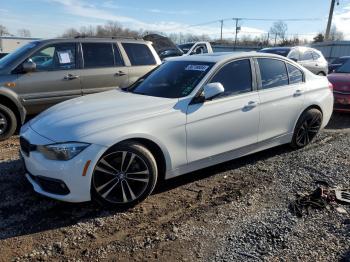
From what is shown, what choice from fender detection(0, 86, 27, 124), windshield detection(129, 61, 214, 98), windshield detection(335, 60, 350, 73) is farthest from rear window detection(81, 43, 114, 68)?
windshield detection(335, 60, 350, 73)

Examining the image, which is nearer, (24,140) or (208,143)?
(24,140)

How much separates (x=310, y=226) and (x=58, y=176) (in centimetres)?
258

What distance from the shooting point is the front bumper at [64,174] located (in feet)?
11.6

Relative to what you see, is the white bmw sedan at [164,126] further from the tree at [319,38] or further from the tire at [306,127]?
the tree at [319,38]

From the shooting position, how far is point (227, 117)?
180 inches

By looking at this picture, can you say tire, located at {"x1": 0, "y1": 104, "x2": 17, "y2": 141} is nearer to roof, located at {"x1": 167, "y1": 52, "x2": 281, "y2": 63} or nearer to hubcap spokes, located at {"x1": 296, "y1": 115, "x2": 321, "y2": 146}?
roof, located at {"x1": 167, "y1": 52, "x2": 281, "y2": 63}

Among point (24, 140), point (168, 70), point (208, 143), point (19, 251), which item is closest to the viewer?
point (19, 251)

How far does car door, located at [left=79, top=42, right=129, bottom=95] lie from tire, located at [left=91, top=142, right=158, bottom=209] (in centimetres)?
362

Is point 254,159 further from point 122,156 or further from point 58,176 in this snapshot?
point 58,176

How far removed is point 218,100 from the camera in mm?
4535

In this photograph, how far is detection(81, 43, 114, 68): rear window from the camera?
7402mm

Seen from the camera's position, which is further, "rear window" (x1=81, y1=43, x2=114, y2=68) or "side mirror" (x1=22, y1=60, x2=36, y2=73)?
"rear window" (x1=81, y1=43, x2=114, y2=68)

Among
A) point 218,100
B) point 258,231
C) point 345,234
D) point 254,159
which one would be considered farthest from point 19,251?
point 254,159

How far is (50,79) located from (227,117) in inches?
157
